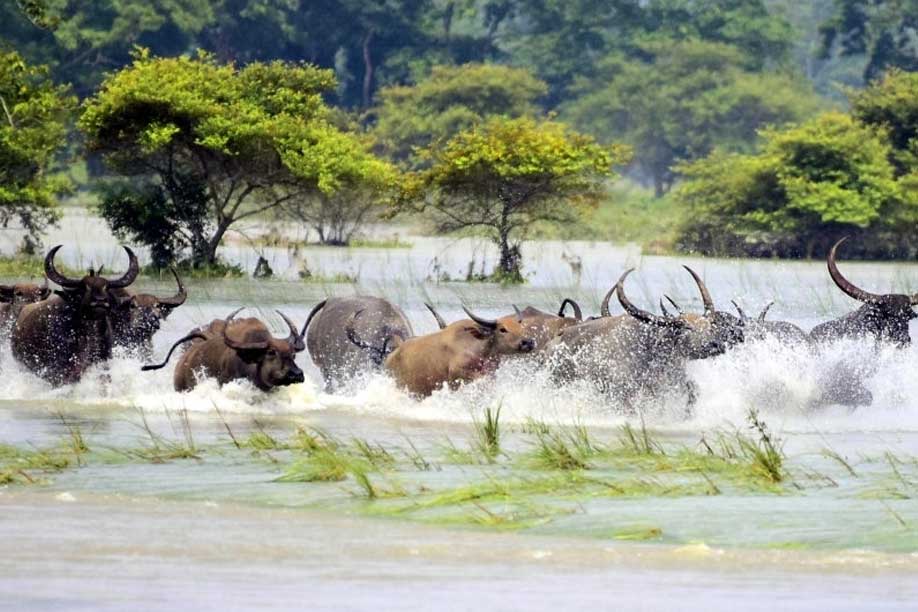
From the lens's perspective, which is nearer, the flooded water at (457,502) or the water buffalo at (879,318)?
the flooded water at (457,502)

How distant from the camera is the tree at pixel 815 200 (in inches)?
1763

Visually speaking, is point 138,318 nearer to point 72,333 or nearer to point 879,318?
point 72,333

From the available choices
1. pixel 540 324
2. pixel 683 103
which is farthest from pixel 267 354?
pixel 683 103

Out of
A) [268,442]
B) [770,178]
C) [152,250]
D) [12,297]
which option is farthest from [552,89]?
[268,442]

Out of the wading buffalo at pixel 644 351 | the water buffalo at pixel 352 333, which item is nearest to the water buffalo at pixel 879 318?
the wading buffalo at pixel 644 351

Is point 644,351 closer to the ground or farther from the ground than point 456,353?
farther from the ground

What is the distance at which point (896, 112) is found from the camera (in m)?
48.2

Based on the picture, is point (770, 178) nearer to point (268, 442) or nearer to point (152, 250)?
point (152, 250)

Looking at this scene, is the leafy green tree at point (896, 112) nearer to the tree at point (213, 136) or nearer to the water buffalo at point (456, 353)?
the tree at point (213, 136)

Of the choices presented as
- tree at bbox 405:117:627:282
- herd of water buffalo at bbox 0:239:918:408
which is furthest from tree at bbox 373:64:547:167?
herd of water buffalo at bbox 0:239:918:408

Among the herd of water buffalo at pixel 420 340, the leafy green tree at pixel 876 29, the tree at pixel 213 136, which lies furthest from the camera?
the leafy green tree at pixel 876 29

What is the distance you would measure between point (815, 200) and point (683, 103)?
1325 inches

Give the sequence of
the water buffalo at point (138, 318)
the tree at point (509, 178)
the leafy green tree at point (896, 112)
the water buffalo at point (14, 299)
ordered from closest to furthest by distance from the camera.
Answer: the water buffalo at point (138, 318) < the water buffalo at point (14, 299) < the tree at point (509, 178) < the leafy green tree at point (896, 112)

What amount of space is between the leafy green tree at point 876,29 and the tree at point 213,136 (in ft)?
136
